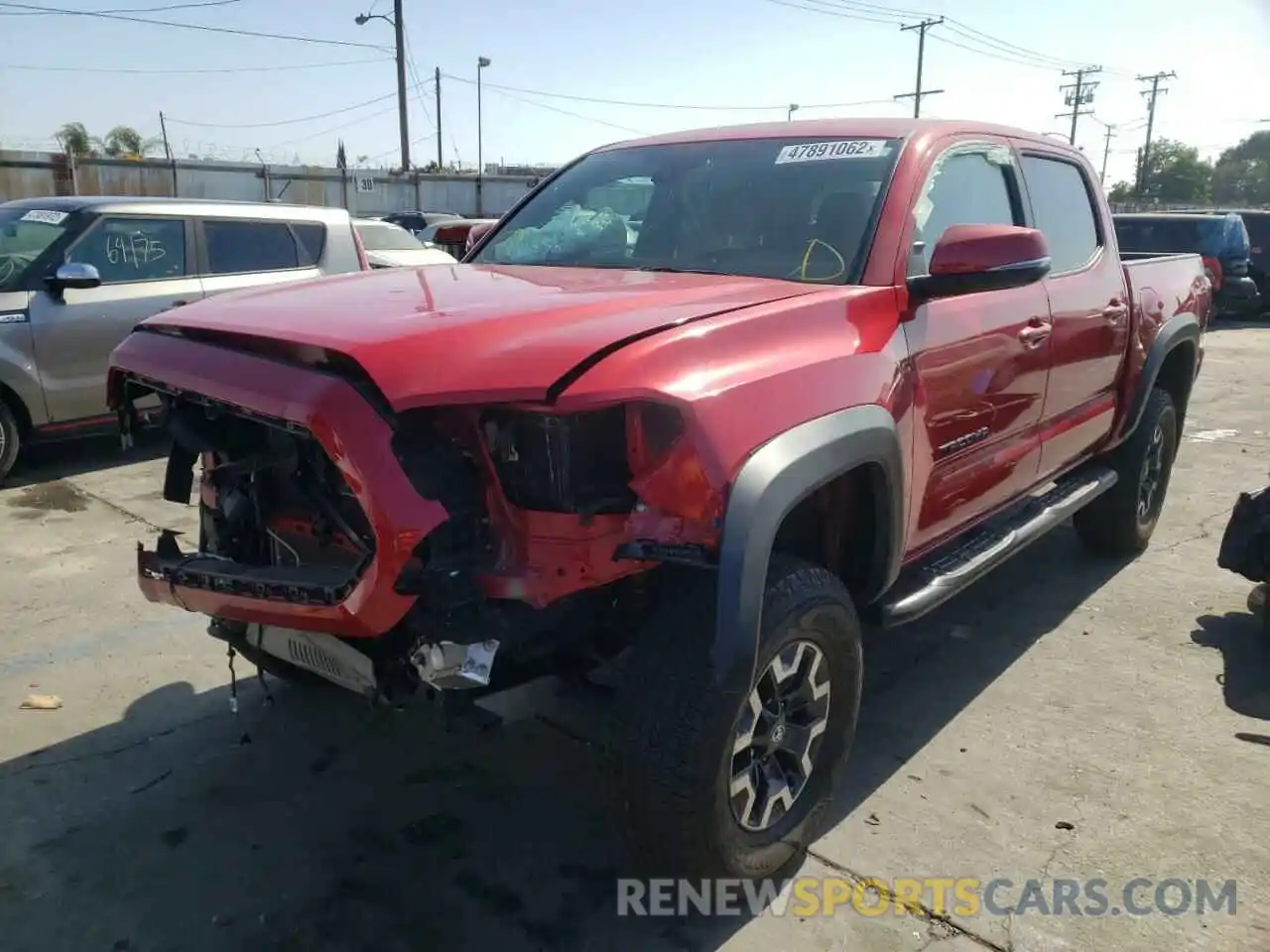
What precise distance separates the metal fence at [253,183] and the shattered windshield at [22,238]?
1238 centimetres

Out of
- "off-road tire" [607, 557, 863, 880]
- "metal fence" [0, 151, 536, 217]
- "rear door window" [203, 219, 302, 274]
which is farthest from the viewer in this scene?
"metal fence" [0, 151, 536, 217]

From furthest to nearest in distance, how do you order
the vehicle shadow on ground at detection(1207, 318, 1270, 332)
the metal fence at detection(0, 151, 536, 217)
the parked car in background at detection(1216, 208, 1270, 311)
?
the metal fence at detection(0, 151, 536, 217) → the parked car in background at detection(1216, 208, 1270, 311) → the vehicle shadow on ground at detection(1207, 318, 1270, 332)

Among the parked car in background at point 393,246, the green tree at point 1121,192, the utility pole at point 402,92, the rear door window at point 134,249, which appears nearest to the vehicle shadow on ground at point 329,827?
the rear door window at point 134,249

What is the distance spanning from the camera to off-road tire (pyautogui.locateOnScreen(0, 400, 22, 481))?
251 inches

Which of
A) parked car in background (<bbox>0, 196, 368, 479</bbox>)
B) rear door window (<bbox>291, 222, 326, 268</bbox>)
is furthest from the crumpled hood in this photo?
rear door window (<bbox>291, 222, 326, 268</bbox>)

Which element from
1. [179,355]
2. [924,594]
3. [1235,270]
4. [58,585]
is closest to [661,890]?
[924,594]

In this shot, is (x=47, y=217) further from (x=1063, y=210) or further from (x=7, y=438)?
(x=1063, y=210)

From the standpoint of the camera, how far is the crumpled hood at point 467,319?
222 centimetres

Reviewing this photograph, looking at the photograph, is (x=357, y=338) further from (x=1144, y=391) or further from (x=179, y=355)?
(x=1144, y=391)

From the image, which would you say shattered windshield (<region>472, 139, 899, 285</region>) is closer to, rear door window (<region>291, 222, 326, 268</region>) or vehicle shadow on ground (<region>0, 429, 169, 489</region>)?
vehicle shadow on ground (<region>0, 429, 169, 489</region>)

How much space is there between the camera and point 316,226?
8.11 metres

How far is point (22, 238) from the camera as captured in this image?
21.9 ft

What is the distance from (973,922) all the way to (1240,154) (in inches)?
4032

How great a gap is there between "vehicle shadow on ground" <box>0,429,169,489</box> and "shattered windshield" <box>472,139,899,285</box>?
4.05 metres
